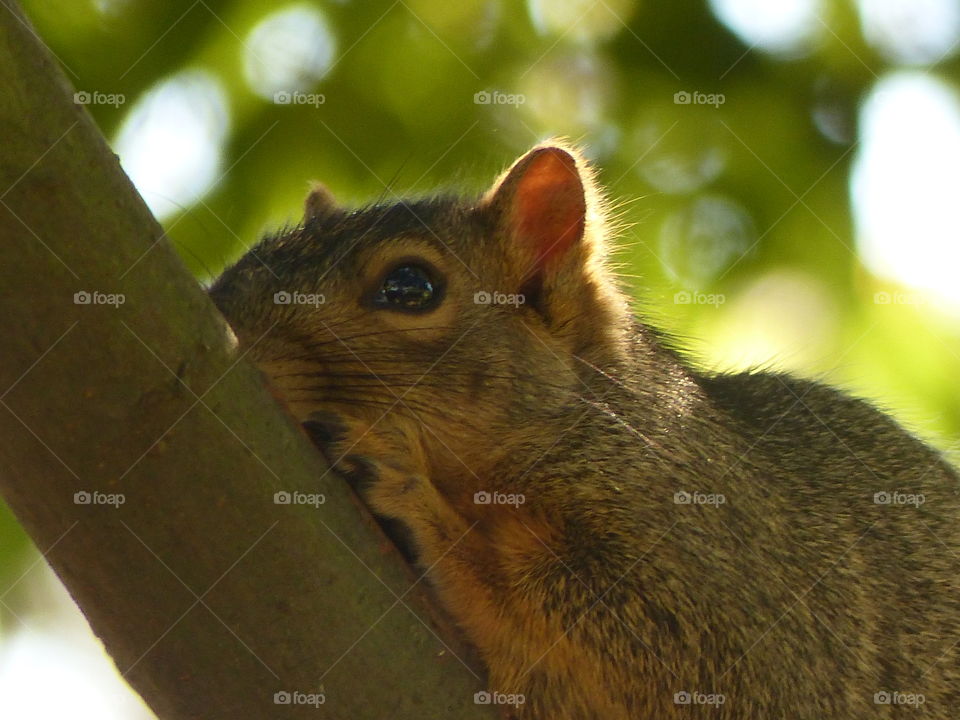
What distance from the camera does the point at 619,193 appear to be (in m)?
4.28

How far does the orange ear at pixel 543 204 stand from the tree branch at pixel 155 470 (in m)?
1.41

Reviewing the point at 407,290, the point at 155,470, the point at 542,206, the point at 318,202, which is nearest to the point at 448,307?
the point at 407,290

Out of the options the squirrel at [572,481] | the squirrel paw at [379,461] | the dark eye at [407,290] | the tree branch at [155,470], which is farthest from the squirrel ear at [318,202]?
the tree branch at [155,470]

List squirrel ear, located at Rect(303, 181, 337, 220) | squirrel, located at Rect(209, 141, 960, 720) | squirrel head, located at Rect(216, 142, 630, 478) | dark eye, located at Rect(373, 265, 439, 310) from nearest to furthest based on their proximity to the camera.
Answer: squirrel, located at Rect(209, 141, 960, 720), squirrel head, located at Rect(216, 142, 630, 478), dark eye, located at Rect(373, 265, 439, 310), squirrel ear, located at Rect(303, 181, 337, 220)

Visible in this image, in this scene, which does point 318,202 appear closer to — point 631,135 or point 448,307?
point 448,307

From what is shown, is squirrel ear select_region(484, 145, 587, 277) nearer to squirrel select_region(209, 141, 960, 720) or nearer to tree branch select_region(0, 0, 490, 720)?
squirrel select_region(209, 141, 960, 720)

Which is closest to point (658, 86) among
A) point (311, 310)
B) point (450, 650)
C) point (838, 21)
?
point (838, 21)

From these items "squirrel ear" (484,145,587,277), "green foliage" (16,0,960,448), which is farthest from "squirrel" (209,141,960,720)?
"green foliage" (16,0,960,448)

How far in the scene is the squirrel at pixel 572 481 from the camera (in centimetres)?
292

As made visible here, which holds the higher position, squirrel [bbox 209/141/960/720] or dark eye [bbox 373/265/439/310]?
dark eye [bbox 373/265/439/310]

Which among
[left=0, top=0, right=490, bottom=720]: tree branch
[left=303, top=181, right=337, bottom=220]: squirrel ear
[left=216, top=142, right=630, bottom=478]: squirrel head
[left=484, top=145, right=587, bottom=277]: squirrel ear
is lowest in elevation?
[left=0, top=0, right=490, bottom=720]: tree branch

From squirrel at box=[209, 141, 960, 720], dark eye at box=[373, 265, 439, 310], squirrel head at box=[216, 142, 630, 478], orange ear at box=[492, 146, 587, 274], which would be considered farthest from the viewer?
orange ear at box=[492, 146, 587, 274]

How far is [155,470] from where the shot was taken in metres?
2.06

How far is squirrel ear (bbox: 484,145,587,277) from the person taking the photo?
3.48 m
